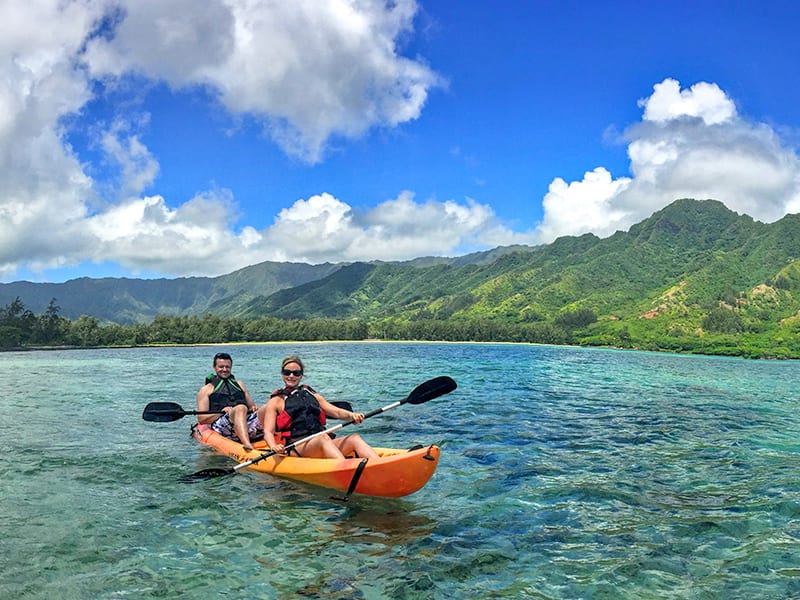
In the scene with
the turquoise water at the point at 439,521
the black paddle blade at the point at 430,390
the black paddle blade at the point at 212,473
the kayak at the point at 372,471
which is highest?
the black paddle blade at the point at 430,390

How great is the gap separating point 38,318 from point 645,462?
557ft

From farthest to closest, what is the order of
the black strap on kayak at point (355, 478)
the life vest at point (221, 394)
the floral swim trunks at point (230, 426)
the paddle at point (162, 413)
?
1. the paddle at point (162, 413)
2. the life vest at point (221, 394)
3. the floral swim trunks at point (230, 426)
4. the black strap on kayak at point (355, 478)

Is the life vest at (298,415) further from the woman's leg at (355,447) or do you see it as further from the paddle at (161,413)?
the paddle at (161,413)

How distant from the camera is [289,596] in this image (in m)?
6.96

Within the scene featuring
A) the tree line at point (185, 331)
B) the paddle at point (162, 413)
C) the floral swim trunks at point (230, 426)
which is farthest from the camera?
the tree line at point (185, 331)

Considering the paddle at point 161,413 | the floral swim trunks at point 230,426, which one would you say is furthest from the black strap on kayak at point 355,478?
the paddle at point 161,413

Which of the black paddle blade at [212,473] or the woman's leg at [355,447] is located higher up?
the woman's leg at [355,447]

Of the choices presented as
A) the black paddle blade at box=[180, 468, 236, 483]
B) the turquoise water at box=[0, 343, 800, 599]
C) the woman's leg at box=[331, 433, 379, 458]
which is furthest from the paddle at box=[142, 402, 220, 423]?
the woman's leg at box=[331, 433, 379, 458]

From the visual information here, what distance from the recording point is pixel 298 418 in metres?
12.4

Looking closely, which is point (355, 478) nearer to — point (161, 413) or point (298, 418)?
point (298, 418)

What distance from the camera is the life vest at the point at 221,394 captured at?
16.3 meters

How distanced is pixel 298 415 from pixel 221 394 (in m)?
5.08

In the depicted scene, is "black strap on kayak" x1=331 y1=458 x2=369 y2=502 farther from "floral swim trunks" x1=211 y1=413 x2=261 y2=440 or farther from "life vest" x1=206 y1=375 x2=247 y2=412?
"life vest" x1=206 y1=375 x2=247 y2=412

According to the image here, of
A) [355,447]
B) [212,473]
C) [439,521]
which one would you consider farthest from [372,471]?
[212,473]
